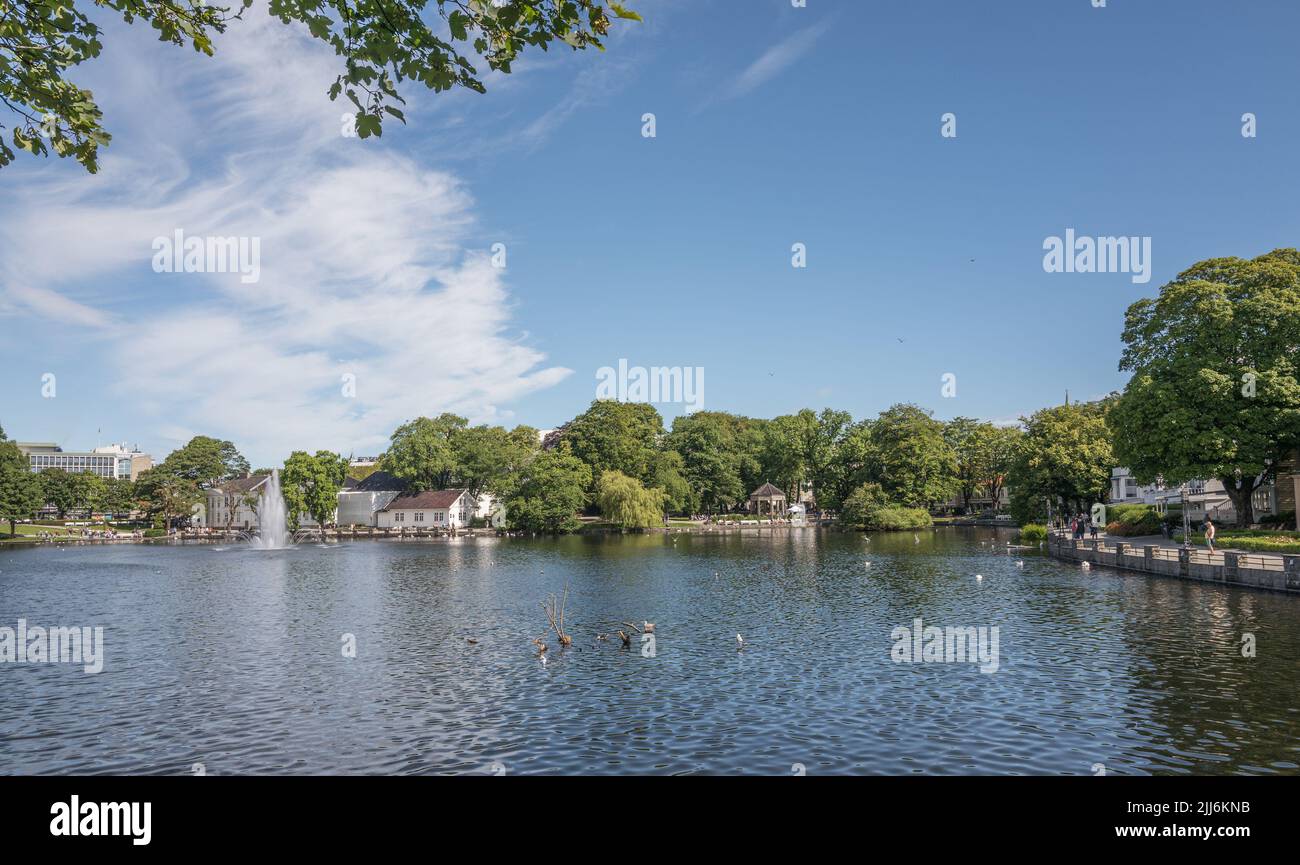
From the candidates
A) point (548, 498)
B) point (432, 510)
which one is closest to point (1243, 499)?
point (548, 498)

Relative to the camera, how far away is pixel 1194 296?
4988 centimetres

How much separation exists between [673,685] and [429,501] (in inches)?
4104

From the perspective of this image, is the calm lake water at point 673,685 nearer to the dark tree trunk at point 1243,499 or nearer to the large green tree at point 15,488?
the dark tree trunk at point 1243,499

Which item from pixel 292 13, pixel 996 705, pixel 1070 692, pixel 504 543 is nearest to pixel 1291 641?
pixel 1070 692

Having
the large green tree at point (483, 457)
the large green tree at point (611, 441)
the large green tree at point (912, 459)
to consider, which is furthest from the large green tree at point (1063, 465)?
the large green tree at point (483, 457)

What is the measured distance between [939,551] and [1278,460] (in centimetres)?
2393

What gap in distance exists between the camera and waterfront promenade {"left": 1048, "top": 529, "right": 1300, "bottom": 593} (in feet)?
110

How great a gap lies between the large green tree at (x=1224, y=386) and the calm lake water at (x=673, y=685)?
9393mm

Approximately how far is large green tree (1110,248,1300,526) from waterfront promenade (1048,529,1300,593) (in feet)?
18.9

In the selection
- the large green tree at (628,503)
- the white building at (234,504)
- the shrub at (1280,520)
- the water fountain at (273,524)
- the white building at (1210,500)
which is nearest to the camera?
the shrub at (1280,520)

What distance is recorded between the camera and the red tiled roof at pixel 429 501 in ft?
388

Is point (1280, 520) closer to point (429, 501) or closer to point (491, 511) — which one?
point (491, 511)

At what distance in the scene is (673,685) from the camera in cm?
2075
